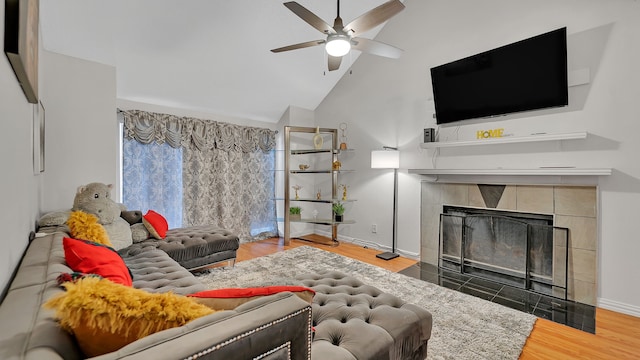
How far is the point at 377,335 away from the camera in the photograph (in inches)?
54.1

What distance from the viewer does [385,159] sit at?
3951mm

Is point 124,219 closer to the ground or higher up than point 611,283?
higher up

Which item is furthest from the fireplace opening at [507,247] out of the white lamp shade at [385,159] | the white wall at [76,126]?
the white wall at [76,126]

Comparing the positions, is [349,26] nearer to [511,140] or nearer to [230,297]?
[511,140]

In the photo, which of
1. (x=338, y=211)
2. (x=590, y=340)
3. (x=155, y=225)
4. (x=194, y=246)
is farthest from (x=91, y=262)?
(x=338, y=211)

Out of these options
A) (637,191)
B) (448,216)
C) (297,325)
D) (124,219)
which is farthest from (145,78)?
(637,191)

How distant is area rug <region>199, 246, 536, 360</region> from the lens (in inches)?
77.3

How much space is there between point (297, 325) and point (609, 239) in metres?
3.11

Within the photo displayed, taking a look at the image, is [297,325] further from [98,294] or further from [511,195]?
[511,195]

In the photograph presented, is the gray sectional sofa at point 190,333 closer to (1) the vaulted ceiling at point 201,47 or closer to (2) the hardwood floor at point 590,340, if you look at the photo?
(2) the hardwood floor at point 590,340

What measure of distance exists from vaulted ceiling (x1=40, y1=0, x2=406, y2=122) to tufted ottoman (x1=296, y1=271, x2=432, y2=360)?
119 inches

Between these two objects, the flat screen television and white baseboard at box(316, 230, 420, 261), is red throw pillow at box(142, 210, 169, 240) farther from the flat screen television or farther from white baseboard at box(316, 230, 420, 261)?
the flat screen television

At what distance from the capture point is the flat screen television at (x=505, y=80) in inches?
108

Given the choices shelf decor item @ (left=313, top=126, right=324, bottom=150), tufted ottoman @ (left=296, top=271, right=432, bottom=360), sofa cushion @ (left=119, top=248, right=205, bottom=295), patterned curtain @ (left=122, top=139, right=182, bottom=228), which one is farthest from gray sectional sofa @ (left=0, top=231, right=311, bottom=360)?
shelf decor item @ (left=313, top=126, right=324, bottom=150)
